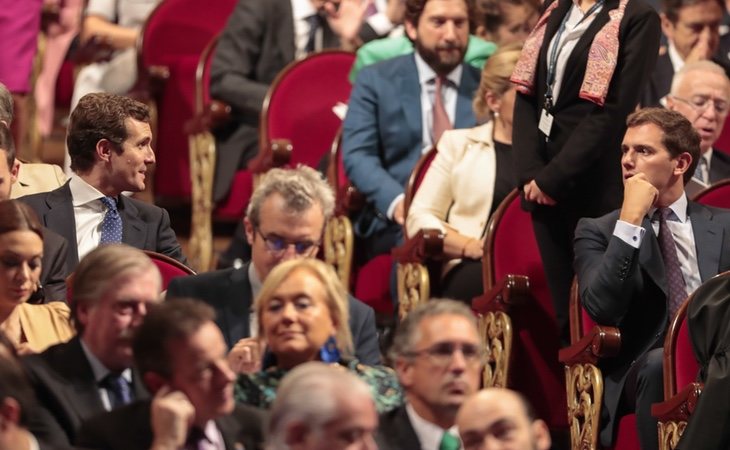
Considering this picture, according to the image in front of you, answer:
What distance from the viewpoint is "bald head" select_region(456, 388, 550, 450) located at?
2.96 metres

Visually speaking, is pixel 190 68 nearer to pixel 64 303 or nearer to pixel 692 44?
pixel 692 44

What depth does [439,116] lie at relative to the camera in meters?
5.47

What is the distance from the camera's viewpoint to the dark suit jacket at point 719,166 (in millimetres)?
5445

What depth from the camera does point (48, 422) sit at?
3055 mm

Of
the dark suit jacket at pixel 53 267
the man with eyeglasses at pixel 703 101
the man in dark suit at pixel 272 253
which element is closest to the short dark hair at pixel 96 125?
the dark suit jacket at pixel 53 267

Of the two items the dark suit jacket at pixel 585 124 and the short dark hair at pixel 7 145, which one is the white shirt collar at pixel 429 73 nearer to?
the dark suit jacket at pixel 585 124

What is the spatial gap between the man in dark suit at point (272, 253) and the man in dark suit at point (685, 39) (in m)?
2.25

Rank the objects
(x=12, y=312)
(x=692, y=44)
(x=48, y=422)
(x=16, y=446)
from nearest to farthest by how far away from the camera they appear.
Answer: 1. (x=16, y=446)
2. (x=48, y=422)
3. (x=12, y=312)
4. (x=692, y=44)

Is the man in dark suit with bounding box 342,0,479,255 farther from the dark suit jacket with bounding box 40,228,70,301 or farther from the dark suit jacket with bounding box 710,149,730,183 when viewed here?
the dark suit jacket with bounding box 40,228,70,301

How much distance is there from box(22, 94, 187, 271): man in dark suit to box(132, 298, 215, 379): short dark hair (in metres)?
1.23

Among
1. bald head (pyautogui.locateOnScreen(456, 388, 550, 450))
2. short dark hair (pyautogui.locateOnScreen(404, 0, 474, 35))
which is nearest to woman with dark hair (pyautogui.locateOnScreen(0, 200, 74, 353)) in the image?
bald head (pyautogui.locateOnScreen(456, 388, 550, 450))

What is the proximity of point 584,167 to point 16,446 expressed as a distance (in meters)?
2.07

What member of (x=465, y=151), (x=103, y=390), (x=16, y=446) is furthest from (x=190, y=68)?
(x=16, y=446)

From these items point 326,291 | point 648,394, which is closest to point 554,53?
point 648,394
